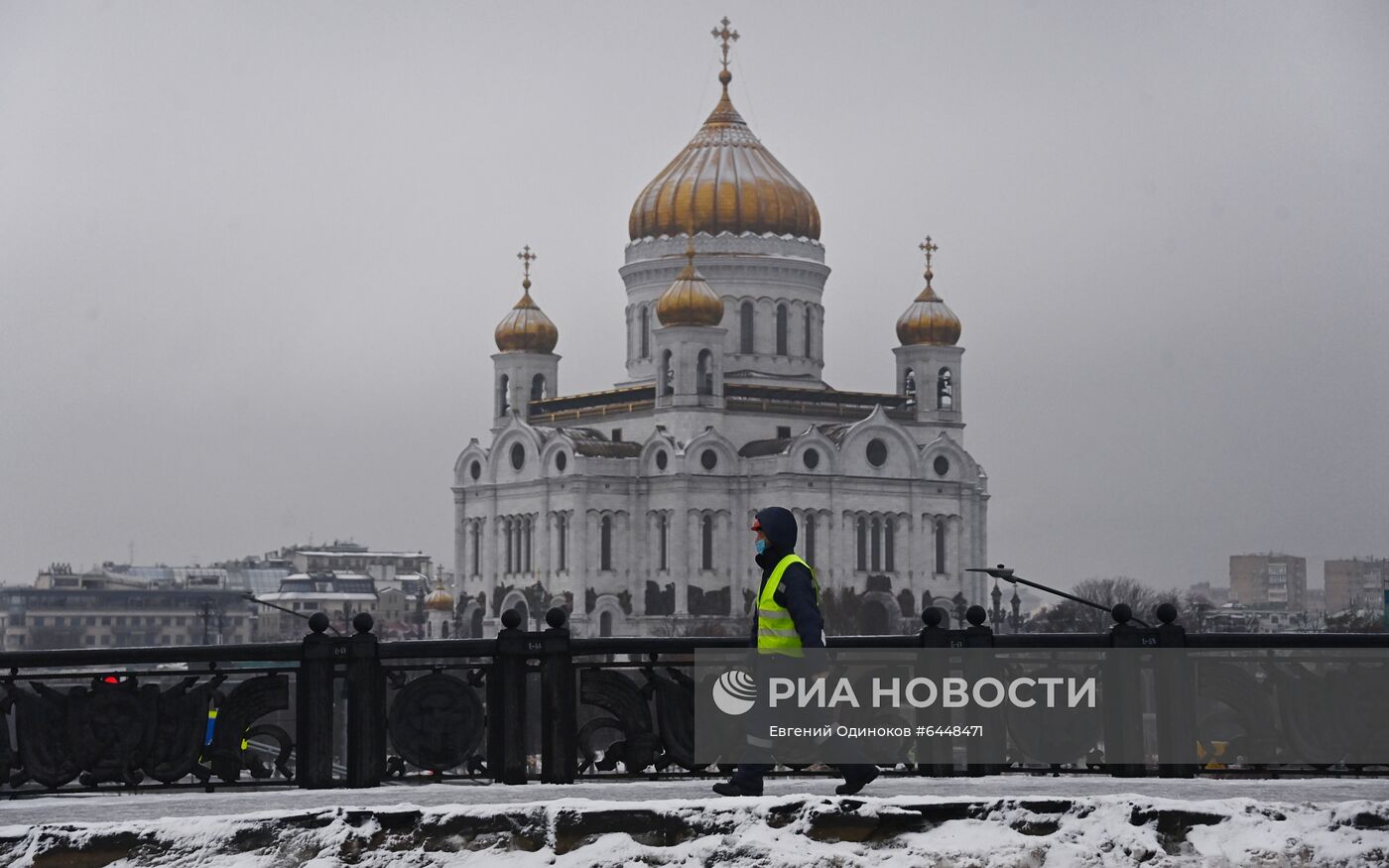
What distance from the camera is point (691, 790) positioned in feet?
36.9

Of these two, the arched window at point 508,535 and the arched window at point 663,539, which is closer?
the arched window at point 663,539

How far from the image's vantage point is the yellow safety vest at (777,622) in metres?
11.1

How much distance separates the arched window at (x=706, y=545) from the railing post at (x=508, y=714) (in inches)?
2422

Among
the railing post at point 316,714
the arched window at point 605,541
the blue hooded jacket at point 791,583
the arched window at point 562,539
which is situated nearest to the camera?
the blue hooded jacket at point 791,583

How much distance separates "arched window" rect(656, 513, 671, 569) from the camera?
242ft

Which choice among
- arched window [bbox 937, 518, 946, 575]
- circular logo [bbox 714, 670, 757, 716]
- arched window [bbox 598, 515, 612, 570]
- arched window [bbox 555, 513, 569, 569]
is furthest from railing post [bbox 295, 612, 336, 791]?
arched window [bbox 937, 518, 946, 575]

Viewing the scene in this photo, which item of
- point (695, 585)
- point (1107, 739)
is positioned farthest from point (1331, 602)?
point (1107, 739)

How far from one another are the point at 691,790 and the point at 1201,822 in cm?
238

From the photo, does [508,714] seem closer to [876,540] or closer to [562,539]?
[562,539]

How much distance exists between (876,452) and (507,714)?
210ft

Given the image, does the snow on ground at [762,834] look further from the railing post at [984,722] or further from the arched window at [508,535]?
the arched window at [508,535]

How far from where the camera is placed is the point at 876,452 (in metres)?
75.6

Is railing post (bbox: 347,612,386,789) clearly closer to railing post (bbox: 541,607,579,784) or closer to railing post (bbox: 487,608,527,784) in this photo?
railing post (bbox: 487,608,527,784)

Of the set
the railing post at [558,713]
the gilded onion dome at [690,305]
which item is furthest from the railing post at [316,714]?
the gilded onion dome at [690,305]
